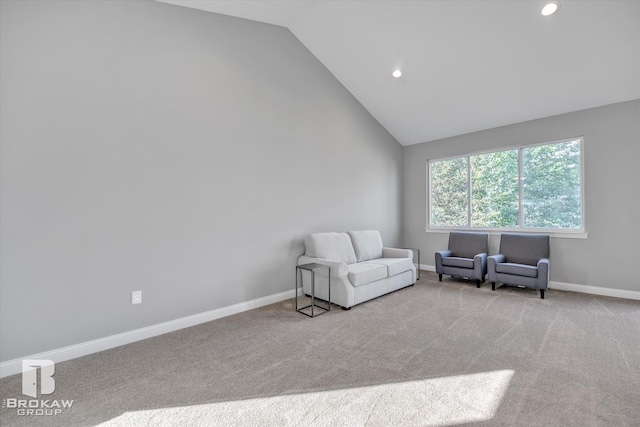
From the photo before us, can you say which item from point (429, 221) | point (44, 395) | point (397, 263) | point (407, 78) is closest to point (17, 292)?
point (44, 395)

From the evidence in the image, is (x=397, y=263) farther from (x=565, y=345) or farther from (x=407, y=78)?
(x=407, y=78)

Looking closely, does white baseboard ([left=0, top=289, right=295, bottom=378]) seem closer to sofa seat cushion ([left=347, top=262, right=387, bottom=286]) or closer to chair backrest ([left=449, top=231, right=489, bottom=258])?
sofa seat cushion ([left=347, top=262, right=387, bottom=286])

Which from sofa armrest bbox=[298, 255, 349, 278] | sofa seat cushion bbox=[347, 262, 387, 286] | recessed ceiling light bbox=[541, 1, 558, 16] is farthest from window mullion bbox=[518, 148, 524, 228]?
sofa armrest bbox=[298, 255, 349, 278]

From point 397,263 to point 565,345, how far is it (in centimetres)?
217

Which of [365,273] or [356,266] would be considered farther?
[356,266]

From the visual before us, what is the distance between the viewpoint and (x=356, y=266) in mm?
4250

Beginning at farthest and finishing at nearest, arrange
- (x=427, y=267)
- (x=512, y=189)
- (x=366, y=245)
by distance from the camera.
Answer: (x=427, y=267) → (x=512, y=189) → (x=366, y=245)

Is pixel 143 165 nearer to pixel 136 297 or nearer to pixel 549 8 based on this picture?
pixel 136 297

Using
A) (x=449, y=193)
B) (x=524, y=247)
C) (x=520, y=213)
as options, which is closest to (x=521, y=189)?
(x=520, y=213)

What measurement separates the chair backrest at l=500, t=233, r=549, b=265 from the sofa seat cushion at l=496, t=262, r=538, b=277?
9.0 inches

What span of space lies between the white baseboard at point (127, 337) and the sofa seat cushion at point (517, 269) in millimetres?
3542

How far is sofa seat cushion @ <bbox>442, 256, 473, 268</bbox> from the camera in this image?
484 cm

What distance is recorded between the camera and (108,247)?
2730mm

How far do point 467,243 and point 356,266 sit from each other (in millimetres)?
2390
